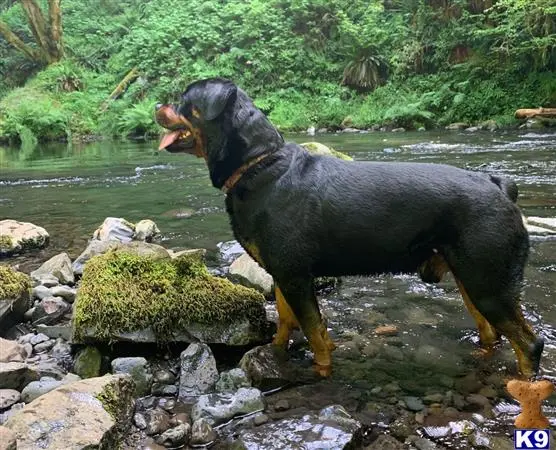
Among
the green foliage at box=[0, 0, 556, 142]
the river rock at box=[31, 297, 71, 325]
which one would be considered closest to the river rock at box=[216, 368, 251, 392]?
the river rock at box=[31, 297, 71, 325]

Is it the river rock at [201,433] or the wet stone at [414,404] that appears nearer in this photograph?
the river rock at [201,433]

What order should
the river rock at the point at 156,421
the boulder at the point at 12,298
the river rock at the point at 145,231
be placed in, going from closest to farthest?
the river rock at the point at 156,421 < the boulder at the point at 12,298 < the river rock at the point at 145,231

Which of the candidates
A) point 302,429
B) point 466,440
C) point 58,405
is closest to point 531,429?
point 466,440

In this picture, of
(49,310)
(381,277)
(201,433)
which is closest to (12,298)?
(49,310)

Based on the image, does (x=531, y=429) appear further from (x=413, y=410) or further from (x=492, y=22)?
(x=492, y=22)

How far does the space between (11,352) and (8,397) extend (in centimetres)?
69

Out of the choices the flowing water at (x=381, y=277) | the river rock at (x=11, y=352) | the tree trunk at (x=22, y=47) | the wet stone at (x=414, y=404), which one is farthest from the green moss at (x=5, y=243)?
the tree trunk at (x=22, y=47)

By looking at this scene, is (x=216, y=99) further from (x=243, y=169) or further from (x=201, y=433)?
(x=201, y=433)

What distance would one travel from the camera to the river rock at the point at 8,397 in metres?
3.18

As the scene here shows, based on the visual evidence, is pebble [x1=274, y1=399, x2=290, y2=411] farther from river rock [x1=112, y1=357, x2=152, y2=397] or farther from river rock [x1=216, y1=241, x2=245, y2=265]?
river rock [x1=216, y1=241, x2=245, y2=265]

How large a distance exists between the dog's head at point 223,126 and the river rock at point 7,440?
1.98 m

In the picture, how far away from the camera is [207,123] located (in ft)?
12.1

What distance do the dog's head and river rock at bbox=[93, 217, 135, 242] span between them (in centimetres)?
351

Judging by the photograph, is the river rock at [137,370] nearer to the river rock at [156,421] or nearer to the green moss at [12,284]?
the river rock at [156,421]
